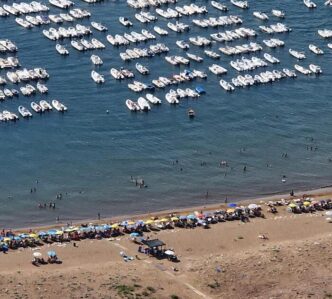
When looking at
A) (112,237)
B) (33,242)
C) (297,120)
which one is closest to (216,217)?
(112,237)

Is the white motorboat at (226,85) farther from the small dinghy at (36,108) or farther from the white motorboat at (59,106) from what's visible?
the small dinghy at (36,108)

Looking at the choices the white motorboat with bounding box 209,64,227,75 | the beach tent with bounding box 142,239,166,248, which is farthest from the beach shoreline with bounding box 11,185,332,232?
the white motorboat with bounding box 209,64,227,75

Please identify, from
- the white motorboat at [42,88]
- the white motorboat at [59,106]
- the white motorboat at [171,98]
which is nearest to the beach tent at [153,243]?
the white motorboat at [59,106]

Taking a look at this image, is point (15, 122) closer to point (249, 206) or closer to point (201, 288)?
point (249, 206)

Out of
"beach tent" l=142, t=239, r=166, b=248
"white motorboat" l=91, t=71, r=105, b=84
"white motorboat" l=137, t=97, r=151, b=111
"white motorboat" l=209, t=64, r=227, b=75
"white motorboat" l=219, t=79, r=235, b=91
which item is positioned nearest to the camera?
"beach tent" l=142, t=239, r=166, b=248

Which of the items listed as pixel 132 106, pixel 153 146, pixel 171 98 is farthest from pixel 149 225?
pixel 171 98

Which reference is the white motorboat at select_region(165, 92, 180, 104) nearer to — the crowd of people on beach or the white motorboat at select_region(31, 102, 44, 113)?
the white motorboat at select_region(31, 102, 44, 113)
